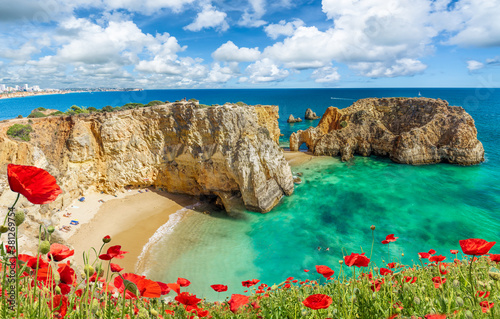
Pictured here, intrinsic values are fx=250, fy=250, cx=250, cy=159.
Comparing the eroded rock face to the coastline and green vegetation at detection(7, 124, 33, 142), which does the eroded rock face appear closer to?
green vegetation at detection(7, 124, 33, 142)

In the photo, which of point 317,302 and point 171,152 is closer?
point 317,302

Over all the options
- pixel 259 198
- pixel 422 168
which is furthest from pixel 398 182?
pixel 259 198

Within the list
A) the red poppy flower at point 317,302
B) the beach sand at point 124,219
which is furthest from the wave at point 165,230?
the red poppy flower at point 317,302

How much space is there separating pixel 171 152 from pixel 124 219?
7882 mm

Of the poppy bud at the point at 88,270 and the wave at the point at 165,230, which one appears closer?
the poppy bud at the point at 88,270

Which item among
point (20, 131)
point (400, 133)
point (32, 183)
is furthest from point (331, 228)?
point (400, 133)

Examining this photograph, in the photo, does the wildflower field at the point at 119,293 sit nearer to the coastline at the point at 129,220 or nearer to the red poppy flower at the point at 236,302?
the red poppy flower at the point at 236,302

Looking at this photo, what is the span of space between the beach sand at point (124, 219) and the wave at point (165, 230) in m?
0.27

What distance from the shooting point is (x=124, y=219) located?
21.3 metres

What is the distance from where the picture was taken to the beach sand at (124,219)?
1803 centimetres

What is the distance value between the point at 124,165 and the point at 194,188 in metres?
7.22

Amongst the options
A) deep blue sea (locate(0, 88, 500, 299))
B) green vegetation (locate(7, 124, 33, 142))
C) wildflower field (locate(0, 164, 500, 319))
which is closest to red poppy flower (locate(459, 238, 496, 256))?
wildflower field (locate(0, 164, 500, 319))

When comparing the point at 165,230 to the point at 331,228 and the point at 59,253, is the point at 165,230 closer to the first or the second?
the point at 331,228

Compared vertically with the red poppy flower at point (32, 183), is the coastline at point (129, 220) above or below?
below
